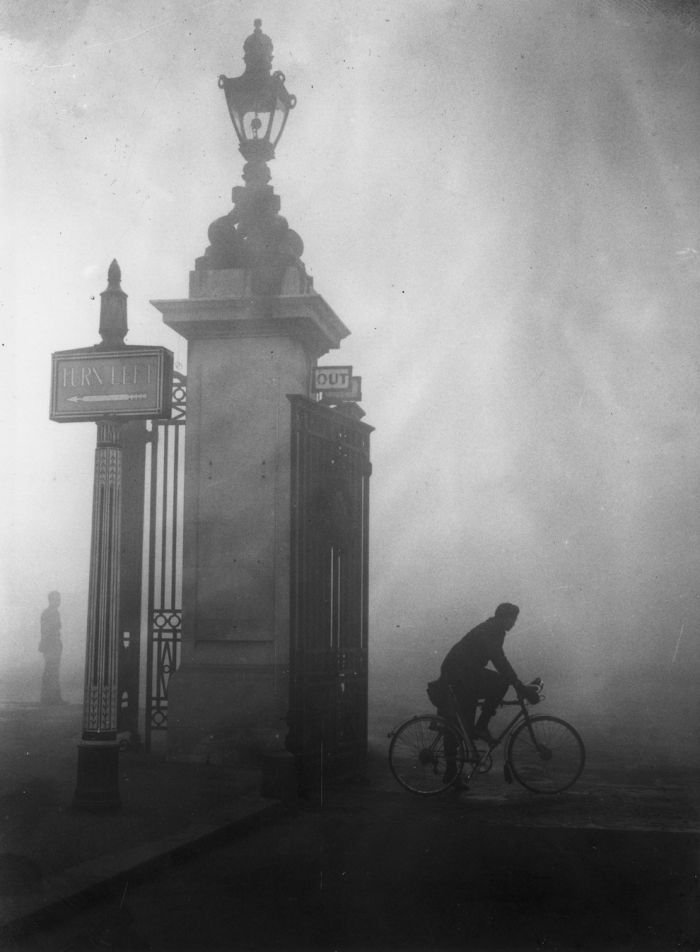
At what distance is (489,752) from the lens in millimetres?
10922

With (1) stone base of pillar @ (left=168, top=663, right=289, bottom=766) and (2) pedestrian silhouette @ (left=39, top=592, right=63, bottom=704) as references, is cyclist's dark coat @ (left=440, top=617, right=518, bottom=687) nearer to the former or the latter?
(1) stone base of pillar @ (left=168, top=663, right=289, bottom=766)

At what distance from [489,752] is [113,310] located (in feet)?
16.3

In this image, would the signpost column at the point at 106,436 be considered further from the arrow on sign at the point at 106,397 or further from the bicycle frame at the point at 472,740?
the bicycle frame at the point at 472,740

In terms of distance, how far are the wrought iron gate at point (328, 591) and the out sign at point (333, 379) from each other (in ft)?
1.64

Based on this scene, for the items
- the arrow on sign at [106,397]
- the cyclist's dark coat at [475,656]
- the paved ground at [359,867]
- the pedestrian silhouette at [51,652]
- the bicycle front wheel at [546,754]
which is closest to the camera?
the paved ground at [359,867]

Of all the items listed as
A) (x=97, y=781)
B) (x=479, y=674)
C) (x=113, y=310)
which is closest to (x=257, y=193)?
(x=113, y=310)

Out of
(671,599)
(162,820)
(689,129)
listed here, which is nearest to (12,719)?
(162,820)

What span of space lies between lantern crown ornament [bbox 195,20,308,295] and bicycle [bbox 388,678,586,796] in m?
4.52

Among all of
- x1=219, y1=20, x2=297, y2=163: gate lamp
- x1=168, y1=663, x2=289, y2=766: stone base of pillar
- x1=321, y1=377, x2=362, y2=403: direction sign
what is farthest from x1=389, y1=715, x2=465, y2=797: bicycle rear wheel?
x1=219, y1=20, x2=297, y2=163: gate lamp

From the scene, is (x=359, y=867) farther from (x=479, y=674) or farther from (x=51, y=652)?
(x=51, y=652)

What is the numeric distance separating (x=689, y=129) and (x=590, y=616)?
3037cm

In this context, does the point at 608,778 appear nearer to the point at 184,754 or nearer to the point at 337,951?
the point at 184,754

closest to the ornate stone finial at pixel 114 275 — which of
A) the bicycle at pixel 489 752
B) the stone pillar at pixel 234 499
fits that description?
the stone pillar at pixel 234 499

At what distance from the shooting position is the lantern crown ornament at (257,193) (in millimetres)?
12445
